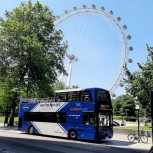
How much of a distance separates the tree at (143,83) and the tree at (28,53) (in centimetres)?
1144

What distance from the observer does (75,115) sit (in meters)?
27.4

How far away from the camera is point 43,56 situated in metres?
42.5

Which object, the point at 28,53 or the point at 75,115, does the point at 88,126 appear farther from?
the point at 28,53

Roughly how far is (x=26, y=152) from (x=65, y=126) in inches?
501

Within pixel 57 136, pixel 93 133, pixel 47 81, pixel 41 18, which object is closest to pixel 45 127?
pixel 57 136

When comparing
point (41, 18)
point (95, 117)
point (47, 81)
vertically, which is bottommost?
point (95, 117)

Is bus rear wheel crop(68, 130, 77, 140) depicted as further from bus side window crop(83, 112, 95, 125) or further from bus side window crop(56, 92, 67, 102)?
bus side window crop(56, 92, 67, 102)

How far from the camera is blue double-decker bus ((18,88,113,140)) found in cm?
2583

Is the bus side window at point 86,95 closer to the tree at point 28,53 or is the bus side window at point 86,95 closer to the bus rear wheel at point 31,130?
the bus rear wheel at point 31,130

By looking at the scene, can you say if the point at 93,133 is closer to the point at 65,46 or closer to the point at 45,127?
the point at 45,127

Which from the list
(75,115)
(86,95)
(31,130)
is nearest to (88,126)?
(75,115)

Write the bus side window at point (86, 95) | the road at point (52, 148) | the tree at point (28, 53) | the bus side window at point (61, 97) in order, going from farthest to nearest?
the tree at point (28, 53) → the bus side window at point (61, 97) → the bus side window at point (86, 95) → the road at point (52, 148)

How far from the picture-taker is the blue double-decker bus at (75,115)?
25.8 metres

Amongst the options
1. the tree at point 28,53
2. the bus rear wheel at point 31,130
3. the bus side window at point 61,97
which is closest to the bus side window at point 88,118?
the bus side window at point 61,97
